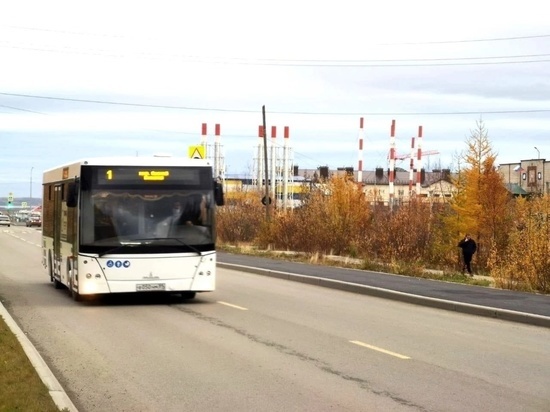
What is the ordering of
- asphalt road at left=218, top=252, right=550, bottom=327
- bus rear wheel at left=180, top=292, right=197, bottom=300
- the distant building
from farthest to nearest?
the distant building → bus rear wheel at left=180, top=292, right=197, bottom=300 → asphalt road at left=218, top=252, right=550, bottom=327

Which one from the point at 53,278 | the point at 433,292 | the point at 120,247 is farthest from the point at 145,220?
the point at 433,292

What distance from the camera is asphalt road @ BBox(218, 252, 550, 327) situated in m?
15.9

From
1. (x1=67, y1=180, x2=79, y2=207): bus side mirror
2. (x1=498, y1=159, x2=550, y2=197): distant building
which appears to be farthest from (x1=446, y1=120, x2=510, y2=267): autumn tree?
(x1=498, y1=159, x2=550, y2=197): distant building

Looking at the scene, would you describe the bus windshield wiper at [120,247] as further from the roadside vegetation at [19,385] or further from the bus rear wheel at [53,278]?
the roadside vegetation at [19,385]

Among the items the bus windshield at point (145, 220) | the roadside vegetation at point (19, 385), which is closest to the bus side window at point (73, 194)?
the bus windshield at point (145, 220)

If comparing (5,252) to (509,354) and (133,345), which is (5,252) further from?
(509,354)

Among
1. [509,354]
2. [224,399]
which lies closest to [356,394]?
[224,399]

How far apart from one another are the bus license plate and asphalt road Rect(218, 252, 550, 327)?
5.41 meters

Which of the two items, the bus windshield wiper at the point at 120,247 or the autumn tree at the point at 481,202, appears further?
the autumn tree at the point at 481,202

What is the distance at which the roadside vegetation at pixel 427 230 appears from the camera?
2380 centimetres

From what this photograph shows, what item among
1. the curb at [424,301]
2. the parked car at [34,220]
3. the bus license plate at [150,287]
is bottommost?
the curb at [424,301]

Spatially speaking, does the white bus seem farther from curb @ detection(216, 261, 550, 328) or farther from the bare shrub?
the bare shrub

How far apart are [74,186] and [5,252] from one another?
959 inches

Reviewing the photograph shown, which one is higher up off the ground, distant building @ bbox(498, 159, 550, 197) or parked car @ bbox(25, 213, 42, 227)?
distant building @ bbox(498, 159, 550, 197)
